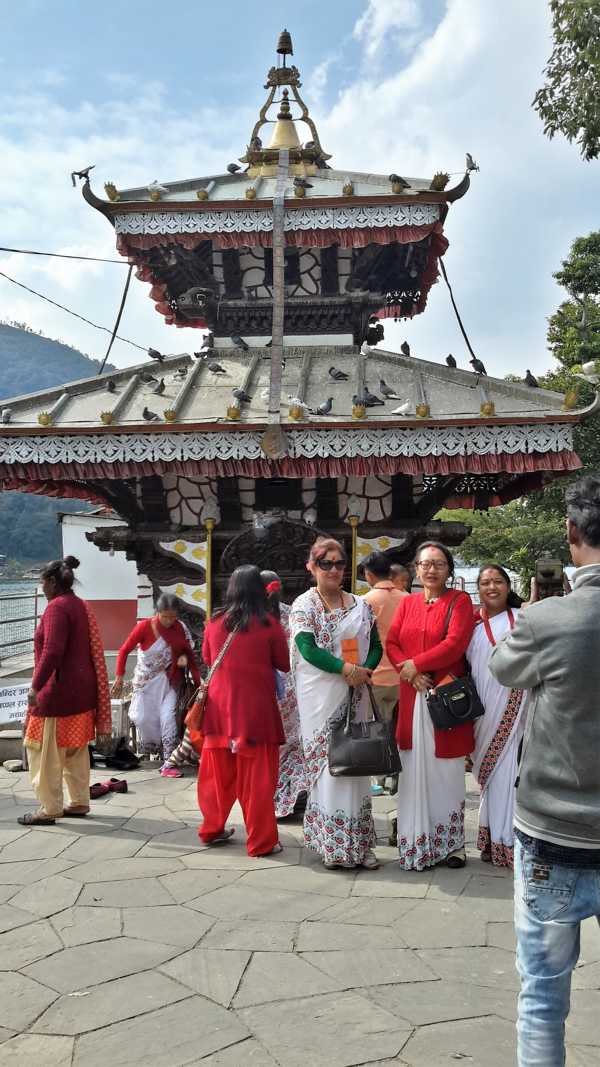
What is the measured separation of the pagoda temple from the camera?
7.53m

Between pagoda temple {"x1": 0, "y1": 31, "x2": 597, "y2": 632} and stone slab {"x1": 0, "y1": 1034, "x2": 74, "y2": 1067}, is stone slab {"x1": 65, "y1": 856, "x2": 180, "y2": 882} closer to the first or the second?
stone slab {"x1": 0, "y1": 1034, "x2": 74, "y2": 1067}

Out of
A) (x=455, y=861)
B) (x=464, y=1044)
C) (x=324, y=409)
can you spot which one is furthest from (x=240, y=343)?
(x=464, y=1044)

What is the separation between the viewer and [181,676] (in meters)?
7.94

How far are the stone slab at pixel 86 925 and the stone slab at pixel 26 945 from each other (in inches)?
1.9

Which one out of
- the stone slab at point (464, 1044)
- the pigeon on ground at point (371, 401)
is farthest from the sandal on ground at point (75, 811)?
the pigeon on ground at point (371, 401)

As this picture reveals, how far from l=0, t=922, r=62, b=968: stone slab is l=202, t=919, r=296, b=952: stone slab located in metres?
0.71

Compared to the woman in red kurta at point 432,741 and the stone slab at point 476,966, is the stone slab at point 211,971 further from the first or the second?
the woman in red kurta at point 432,741

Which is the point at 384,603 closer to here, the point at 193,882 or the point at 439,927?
the point at 193,882

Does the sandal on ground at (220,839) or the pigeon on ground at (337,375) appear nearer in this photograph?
the sandal on ground at (220,839)

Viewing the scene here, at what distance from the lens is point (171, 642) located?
783 cm

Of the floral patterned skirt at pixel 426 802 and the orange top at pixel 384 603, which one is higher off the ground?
the orange top at pixel 384 603

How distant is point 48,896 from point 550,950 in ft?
10.1

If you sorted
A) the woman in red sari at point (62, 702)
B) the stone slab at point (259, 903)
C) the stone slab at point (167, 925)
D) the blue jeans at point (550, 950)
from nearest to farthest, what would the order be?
the blue jeans at point (550, 950), the stone slab at point (167, 925), the stone slab at point (259, 903), the woman in red sari at point (62, 702)

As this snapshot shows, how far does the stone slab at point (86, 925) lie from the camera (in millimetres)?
3988
